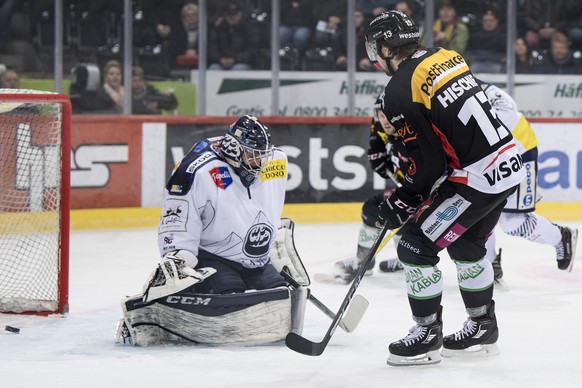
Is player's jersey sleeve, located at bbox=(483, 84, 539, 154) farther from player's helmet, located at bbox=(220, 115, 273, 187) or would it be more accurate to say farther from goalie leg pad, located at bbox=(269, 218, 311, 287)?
player's helmet, located at bbox=(220, 115, 273, 187)

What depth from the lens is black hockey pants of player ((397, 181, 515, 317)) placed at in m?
3.49

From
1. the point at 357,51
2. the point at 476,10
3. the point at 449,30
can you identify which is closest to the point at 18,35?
the point at 357,51

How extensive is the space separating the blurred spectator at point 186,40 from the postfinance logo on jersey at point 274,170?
157 inches

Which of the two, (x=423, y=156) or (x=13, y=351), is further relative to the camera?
(x=13, y=351)

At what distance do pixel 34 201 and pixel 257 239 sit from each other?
4.89ft

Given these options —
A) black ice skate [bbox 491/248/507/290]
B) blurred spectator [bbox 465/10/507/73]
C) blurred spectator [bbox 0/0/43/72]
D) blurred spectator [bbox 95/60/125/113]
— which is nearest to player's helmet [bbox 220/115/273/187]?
black ice skate [bbox 491/248/507/290]

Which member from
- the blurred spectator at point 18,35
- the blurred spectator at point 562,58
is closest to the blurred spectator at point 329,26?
the blurred spectator at point 562,58

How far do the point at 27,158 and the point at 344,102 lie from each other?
3.44 m

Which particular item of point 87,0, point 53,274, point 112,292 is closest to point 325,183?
point 87,0

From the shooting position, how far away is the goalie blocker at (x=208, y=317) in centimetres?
376

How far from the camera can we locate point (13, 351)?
379 centimetres

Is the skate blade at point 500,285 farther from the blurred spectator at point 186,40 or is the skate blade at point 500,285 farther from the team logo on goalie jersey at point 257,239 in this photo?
the blurred spectator at point 186,40

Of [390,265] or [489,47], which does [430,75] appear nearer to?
[390,265]

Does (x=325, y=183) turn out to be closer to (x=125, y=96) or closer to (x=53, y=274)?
(x=125, y=96)
